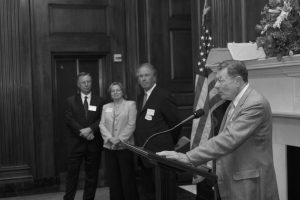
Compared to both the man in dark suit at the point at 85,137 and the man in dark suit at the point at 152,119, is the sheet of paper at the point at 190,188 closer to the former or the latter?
the man in dark suit at the point at 152,119

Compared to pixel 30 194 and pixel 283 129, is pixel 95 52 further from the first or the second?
pixel 283 129

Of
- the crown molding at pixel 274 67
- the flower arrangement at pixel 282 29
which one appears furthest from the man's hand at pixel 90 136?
the flower arrangement at pixel 282 29

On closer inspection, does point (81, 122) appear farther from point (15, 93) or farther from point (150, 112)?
point (15, 93)

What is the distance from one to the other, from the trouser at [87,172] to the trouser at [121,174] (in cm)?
28

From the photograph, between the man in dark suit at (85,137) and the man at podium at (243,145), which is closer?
the man at podium at (243,145)

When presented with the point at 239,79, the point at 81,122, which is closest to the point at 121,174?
the point at 81,122

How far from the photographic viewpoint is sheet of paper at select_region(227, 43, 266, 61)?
368cm

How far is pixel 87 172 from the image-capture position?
16.9 ft

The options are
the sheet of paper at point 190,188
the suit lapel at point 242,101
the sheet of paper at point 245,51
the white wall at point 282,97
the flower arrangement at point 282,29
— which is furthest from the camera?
the sheet of paper at point 190,188

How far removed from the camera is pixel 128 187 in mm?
4789

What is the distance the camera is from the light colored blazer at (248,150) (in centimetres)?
250

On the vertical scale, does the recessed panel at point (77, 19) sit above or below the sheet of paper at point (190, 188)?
above

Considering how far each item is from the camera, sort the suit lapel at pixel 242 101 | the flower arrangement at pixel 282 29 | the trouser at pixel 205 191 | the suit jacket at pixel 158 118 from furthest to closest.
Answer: the suit jacket at pixel 158 118 < the trouser at pixel 205 191 < the flower arrangement at pixel 282 29 < the suit lapel at pixel 242 101

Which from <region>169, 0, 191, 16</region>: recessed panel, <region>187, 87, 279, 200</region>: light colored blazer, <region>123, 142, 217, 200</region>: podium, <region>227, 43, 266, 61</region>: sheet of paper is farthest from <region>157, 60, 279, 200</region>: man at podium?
<region>169, 0, 191, 16</region>: recessed panel
